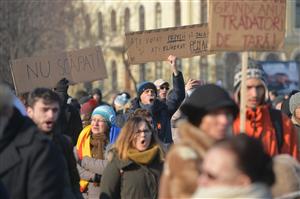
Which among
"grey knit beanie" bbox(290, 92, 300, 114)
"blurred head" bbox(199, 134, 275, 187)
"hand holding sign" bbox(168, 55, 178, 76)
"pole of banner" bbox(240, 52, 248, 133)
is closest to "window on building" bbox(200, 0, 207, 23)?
"hand holding sign" bbox(168, 55, 178, 76)

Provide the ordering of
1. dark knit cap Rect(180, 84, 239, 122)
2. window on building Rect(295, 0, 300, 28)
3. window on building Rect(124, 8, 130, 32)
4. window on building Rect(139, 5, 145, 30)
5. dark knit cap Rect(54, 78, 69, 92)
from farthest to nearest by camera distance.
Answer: window on building Rect(139, 5, 145, 30), window on building Rect(295, 0, 300, 28), window on building Rect(124, 8, 130, 32), dark knit cap Rect(54, 78, 69, 92), dark knit cap Rect(180, 84, 239, 122)

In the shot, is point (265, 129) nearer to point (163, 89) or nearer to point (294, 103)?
point (294, 103)

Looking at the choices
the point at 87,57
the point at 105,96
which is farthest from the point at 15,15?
the point at 105,96

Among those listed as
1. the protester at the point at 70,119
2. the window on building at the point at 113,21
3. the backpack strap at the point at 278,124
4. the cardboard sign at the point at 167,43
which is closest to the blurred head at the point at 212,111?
the backpack strap at the point at 278,124

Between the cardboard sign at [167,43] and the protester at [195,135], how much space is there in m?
5.77

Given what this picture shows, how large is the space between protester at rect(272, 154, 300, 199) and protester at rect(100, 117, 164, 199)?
5.06ft

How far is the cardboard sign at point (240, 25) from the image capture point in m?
5.66

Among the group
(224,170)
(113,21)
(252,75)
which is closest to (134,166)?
(252,75)

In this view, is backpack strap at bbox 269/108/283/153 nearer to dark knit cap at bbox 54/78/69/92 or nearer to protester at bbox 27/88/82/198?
protester at bbox 27/88/82/198

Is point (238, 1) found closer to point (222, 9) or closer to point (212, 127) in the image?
point (222, 9)

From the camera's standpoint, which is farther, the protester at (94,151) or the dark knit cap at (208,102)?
the protester at (94,151)

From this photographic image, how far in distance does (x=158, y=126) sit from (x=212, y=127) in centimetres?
491

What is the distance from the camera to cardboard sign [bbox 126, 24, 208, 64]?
422 inches

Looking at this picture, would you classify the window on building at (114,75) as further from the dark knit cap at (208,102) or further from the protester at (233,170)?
the protester at (233,170)
